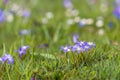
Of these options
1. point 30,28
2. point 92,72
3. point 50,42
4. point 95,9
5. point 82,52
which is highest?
point 95,9

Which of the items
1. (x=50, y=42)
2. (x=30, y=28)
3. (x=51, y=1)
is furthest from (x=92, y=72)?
(x=51, y=1)

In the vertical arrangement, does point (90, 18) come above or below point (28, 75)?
above

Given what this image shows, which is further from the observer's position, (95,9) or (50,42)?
(95,9)

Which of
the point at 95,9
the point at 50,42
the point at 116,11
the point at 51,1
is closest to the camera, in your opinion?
the point at 50,42

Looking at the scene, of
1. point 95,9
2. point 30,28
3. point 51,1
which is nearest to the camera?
point 30,28

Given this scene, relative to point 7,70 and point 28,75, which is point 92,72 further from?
point 7,70

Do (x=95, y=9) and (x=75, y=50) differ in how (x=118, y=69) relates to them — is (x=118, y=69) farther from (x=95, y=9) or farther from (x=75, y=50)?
(x=95, y=9)

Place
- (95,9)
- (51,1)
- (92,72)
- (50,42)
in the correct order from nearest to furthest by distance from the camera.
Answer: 1. (92,72)
2. (50,42)
3. (95,9)
4. (51,1)

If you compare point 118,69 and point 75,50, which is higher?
point 75,50

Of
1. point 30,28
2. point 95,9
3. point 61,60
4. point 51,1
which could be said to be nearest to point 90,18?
point 95,9
